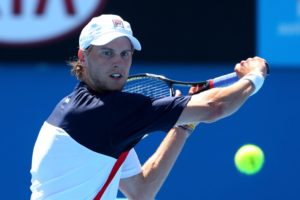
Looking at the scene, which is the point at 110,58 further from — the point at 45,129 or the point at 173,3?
the point at 173,3

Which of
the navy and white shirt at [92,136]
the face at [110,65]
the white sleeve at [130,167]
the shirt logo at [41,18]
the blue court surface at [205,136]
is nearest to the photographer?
the navy and white shirt at [92,136]

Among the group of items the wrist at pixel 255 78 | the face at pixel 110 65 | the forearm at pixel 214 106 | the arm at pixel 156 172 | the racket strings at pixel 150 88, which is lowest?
the arm at pixel 156 172

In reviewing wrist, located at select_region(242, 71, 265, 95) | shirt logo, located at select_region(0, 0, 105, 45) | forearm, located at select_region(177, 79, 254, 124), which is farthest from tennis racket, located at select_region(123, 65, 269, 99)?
shirt logo, located at select_region(0, 0, 105, 45)

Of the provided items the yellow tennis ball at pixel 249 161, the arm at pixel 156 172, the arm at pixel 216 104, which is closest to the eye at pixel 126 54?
the arm at pixel 216 104

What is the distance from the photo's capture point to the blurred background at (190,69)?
631 cm

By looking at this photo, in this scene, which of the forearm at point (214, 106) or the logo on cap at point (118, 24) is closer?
the forearm at point (214, 106)

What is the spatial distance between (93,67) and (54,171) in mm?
454

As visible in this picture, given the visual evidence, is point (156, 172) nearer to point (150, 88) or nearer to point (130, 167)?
point (130, 167)

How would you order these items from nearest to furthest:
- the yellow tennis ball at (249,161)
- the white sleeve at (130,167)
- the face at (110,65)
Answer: the face at (110,65) → the white sleeve at (130,167) → the yellow tennis ball at (249,161)

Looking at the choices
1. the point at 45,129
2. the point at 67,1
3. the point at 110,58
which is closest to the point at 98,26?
the point at 110,58

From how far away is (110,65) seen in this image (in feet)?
10.9

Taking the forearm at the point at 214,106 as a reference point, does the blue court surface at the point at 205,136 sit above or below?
below

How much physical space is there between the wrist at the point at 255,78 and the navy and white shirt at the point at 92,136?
10.6 inches

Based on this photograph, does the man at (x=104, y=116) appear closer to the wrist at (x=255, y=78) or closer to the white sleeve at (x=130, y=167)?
the wrist at (x=255, y=78)
